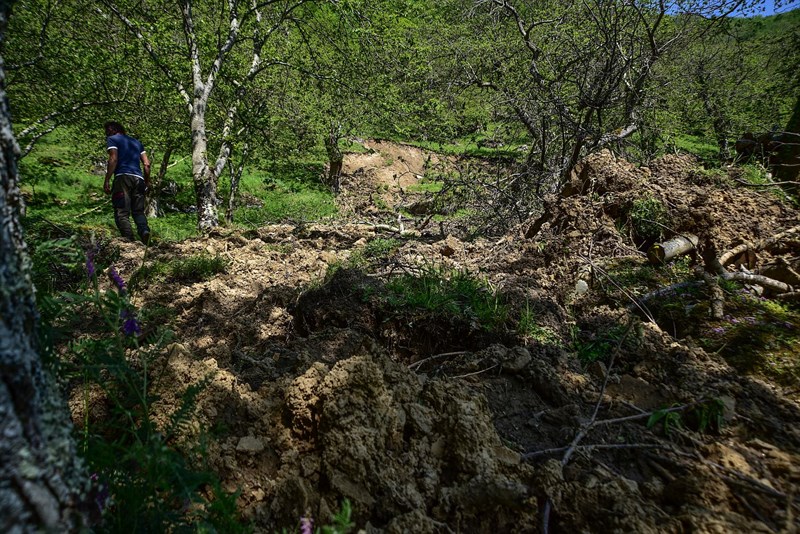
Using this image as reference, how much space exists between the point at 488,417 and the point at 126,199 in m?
6.57

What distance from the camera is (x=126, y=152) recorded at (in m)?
5.91

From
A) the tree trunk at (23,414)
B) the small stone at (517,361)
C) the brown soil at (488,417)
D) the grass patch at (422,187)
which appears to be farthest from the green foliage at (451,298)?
the grass patch at (422,187)

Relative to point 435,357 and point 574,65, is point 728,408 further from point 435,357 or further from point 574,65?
point 574,65

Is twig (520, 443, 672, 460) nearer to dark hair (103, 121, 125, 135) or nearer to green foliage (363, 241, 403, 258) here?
green foliage (363, 241, 403, 258)

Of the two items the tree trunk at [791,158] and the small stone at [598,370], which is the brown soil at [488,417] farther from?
the tree trunk at [791,158]

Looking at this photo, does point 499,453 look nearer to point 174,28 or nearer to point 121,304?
point 121,304

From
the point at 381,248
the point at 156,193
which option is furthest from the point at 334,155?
the point at 381,248

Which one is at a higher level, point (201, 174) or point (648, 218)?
point (201, 174)

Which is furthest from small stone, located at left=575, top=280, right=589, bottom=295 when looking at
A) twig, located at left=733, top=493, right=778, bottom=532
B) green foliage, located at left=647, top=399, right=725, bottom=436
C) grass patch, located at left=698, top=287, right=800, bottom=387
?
twig, located at left=733, top=493, right=778, bottom=532

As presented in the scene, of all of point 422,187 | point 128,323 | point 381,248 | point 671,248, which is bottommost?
point 128,323

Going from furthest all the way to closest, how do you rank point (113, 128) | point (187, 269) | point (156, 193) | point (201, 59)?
point (156, 193)
point (201, 59)
point (113, 128)
point (187, 269)

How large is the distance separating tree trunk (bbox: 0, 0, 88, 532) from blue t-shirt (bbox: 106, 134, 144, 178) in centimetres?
601

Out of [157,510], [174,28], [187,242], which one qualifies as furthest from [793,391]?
[174,28]

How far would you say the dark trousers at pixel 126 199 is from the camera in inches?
235
